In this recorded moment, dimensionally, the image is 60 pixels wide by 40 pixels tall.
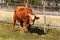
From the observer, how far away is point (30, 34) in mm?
12102

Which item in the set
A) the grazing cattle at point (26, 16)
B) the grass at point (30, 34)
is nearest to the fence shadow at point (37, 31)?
the grass at point (30, 34)

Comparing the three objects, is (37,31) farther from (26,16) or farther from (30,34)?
(26,16)

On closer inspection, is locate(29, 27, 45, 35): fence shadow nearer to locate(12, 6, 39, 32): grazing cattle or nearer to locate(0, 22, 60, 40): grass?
locate(0, 22, 60, 40): grass

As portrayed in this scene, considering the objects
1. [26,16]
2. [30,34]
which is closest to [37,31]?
[30,34]

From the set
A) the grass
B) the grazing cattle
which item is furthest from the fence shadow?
the grazing cattle

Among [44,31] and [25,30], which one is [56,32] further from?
[25,30]

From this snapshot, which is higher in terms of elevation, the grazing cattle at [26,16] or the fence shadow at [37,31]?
the grazing cattle at [26,16]

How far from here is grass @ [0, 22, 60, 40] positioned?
37.3ft

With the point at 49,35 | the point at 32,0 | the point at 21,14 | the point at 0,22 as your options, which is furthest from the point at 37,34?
the point at 32,0

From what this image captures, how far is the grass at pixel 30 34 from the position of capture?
11.4 meters

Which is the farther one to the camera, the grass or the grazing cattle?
the grazing cattle

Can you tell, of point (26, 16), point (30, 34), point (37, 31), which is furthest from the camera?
point (37, 31)

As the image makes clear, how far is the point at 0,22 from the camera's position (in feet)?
51.3

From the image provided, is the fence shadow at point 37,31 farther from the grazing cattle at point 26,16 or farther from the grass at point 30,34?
the grazing cattle at point 26,16
